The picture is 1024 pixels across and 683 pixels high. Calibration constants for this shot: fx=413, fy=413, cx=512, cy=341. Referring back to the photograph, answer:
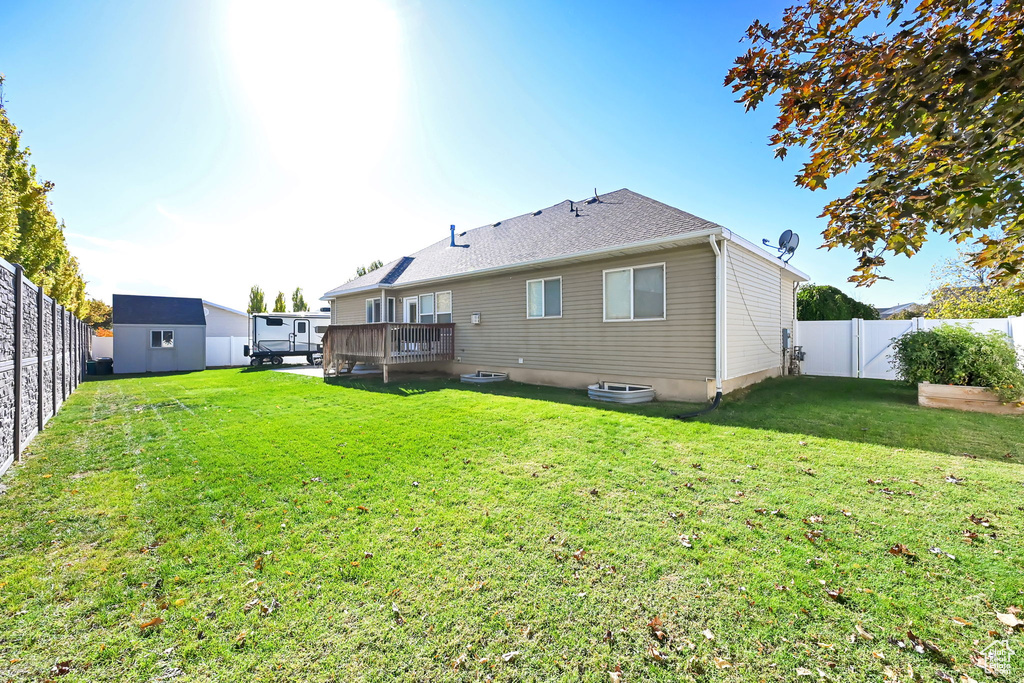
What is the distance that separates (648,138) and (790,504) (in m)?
10.2

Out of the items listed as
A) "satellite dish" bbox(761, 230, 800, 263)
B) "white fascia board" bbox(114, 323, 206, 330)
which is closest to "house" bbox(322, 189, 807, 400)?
"satellite dish" bbox(761, 230, 800, 263)

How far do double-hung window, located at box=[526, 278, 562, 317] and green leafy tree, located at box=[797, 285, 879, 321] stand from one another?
1016 cm

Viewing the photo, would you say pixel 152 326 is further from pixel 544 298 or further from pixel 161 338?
pixel 544 298

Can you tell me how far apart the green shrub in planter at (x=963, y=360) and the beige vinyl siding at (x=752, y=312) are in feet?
8.75

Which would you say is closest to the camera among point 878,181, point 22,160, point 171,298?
point 878,181

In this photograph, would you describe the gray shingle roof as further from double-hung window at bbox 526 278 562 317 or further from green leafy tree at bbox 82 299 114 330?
green leafy tree at bbox 82 299 114 330

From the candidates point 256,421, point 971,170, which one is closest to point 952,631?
point 971,170

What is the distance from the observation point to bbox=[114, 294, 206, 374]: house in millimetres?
19641

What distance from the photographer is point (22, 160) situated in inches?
479

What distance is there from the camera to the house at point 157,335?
1964 cm

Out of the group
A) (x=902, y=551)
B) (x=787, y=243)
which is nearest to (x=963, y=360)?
(x=787, y=243)

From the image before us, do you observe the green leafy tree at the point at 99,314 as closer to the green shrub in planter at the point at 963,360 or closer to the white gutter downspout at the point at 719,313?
the white gutter downspout at the point at 719,313

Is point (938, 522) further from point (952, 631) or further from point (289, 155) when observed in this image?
point (289, 155)

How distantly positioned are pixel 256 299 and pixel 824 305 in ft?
141
